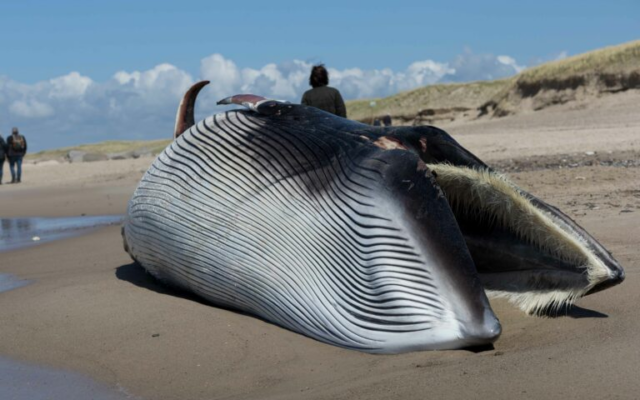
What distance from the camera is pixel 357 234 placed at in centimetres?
482

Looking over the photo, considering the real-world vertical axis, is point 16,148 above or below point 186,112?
below

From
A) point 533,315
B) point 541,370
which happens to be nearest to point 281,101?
point 533,315

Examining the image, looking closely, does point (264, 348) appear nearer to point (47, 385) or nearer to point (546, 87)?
point (47, 385)

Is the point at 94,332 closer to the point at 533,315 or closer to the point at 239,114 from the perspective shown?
the point at 239,114

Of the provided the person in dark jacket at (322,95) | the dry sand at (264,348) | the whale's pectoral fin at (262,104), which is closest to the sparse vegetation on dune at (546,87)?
the person in dark jacket at (322,95)

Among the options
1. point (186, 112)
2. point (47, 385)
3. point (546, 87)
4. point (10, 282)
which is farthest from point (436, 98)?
point (47, 385)

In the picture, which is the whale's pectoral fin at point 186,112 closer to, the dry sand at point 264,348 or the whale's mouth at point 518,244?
the dry sand at point 264,348

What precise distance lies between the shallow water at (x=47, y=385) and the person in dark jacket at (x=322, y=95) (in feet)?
19.8

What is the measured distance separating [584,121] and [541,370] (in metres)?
24.4

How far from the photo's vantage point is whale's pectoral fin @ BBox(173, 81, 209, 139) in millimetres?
7692

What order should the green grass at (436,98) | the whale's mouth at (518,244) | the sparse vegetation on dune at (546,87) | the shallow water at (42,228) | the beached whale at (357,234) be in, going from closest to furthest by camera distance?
the beached whale at (357,234), the whale's mouth at (518,244), the shallow water at (42,228), the sparse vegetation on dune at (546,87), the green grass at (436,98)

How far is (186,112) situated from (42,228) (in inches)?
260

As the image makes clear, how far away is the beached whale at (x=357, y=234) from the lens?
459 cm

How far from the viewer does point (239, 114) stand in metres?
6.32
